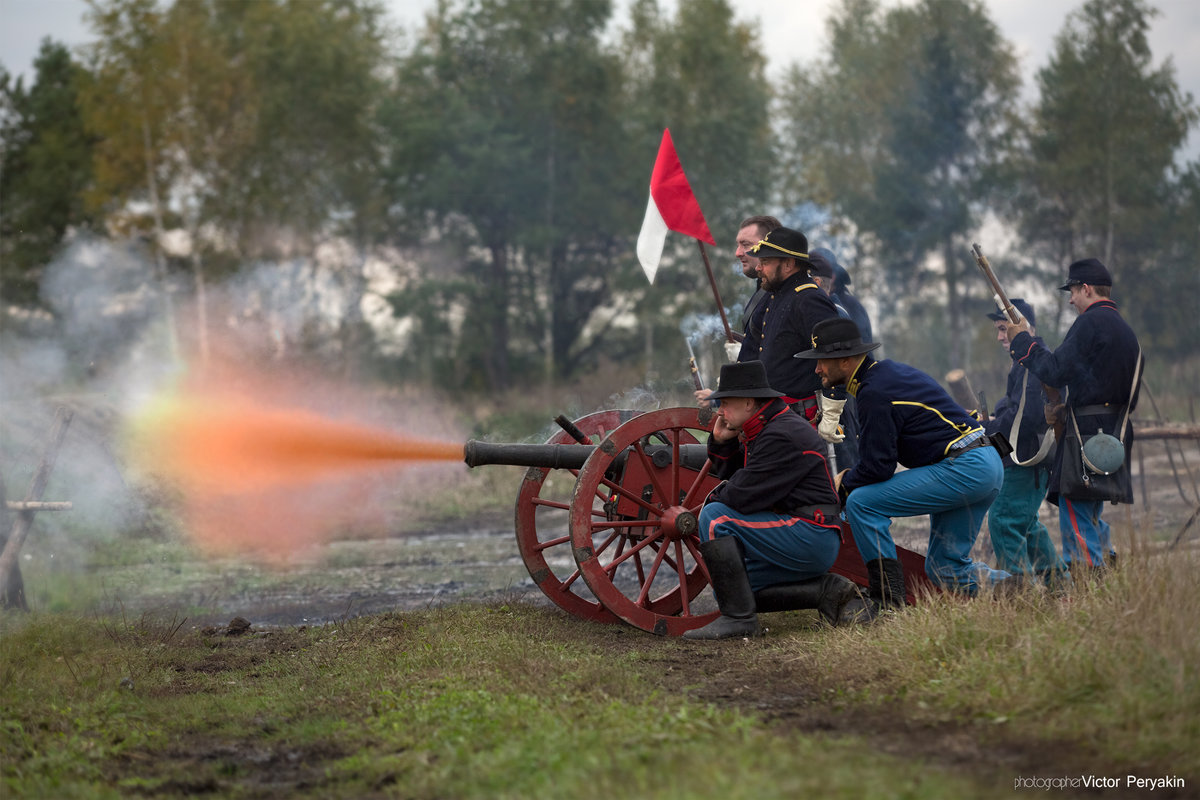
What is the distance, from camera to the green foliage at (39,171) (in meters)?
28.5

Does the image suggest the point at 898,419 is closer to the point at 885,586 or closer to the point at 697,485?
the point at 885,586

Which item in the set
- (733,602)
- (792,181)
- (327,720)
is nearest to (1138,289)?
(792,181)

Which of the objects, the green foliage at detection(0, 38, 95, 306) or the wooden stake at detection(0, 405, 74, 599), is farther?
the green foliage at detection(0, 38, 95, 306)

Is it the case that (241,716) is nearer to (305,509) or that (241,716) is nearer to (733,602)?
(733,602)

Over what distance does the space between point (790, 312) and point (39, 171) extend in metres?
27.3

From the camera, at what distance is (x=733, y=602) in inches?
240

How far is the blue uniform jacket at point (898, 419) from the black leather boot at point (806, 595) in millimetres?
580

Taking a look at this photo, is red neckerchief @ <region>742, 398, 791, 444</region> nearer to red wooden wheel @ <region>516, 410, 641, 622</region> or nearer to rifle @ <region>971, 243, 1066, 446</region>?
red wooden wheel @ <region>516, 410, 641, 622</region>

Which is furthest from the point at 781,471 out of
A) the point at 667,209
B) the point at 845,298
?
the point at 667,209

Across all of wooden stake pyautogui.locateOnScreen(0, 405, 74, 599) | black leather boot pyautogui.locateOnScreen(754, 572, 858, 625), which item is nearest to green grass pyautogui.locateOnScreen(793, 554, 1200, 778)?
black leather boot pyautogui.locateOnScreen(754, 572, 858, 625)

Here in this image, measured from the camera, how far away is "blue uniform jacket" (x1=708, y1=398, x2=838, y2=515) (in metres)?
5.98

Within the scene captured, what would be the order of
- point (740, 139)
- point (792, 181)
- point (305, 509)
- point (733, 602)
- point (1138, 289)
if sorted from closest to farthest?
point (733, 602), point (305, 509), point (1138, 289), point (740, 139), point (792, 181)

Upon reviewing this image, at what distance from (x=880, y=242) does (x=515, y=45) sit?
10.1 meters

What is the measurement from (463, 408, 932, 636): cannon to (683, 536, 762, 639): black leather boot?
21cm
